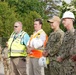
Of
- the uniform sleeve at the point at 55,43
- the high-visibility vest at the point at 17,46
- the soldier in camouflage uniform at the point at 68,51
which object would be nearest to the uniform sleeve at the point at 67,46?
the soldier in camouflage uniform at the point at 68,51

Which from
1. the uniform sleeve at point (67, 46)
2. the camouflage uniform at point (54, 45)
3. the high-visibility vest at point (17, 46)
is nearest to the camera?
the uniform sleeve at point (67, 46)

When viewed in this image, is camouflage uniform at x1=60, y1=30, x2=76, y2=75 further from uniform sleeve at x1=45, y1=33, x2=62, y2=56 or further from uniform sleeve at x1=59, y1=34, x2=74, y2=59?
uniform sleeve at x1=45, y1=33, x2=62, y2=56

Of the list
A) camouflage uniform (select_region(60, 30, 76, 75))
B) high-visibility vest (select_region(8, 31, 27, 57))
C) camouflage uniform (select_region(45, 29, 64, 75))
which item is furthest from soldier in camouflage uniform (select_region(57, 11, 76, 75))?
high-visibility vest (select_region(8, 31, 27, 57))

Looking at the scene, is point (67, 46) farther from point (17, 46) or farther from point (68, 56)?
point (17, 46)

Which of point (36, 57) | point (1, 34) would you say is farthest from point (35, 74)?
point (1, 34)

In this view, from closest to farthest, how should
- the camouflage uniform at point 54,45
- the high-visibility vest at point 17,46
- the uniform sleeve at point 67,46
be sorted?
the uniform sleeve at point 67,46 → the camouflage uniform at point 54,45 → the high-visibility vest at point 17,46

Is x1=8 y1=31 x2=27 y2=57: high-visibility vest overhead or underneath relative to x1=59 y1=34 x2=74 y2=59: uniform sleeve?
underneath

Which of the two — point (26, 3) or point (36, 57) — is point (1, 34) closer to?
point (36, 57)

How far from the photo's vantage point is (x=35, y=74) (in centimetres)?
888

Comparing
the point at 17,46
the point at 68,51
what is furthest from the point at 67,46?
the point at 17,46

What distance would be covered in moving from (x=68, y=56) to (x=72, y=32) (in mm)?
408

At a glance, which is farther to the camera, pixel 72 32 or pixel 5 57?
pixel 5 57

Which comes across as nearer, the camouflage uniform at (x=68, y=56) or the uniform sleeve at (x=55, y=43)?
the camouflage uniform at (x=68, y=56)

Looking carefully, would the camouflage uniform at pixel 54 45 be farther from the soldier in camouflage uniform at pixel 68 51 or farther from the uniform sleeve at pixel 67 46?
the uniform sleeve at pixel 67 46
